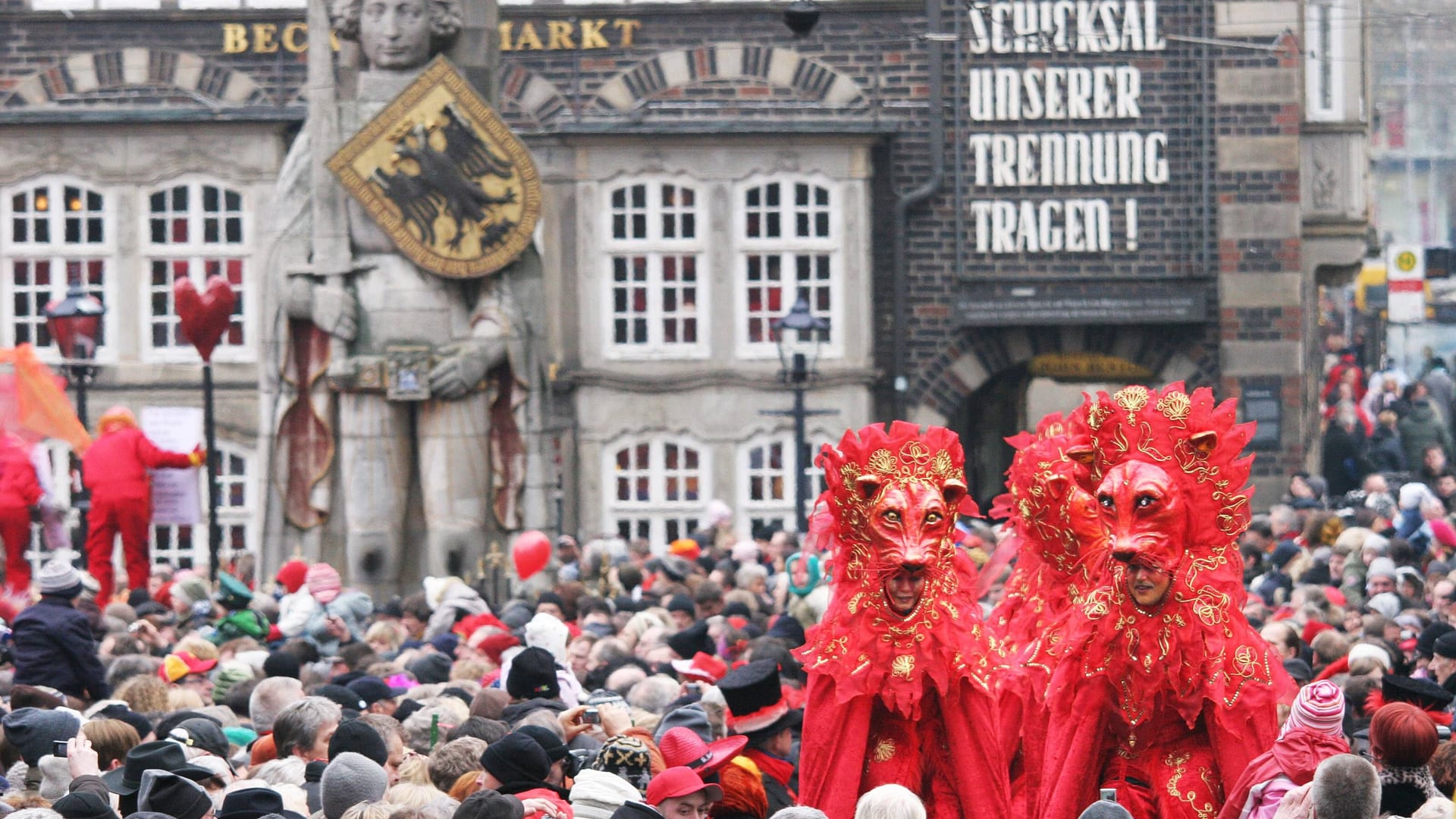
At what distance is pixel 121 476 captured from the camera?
19.9m

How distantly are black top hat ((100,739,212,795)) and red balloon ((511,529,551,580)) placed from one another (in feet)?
33.8

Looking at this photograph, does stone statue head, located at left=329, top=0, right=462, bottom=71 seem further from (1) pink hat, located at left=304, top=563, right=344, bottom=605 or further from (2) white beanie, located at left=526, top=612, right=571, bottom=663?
(2) white beanie, located at left=526, top=612, right=571, bottom=663

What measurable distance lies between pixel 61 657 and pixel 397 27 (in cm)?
815

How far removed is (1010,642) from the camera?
11.8 metres

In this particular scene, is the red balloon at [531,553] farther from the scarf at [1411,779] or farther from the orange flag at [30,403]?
the scarf at [1411,779]

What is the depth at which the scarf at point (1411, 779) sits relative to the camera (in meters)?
9.17

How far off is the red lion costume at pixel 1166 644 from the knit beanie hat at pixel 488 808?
2.39m

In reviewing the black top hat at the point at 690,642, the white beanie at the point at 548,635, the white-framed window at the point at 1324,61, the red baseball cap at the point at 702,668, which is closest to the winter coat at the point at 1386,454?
the white-framed window at the point at 1324,61

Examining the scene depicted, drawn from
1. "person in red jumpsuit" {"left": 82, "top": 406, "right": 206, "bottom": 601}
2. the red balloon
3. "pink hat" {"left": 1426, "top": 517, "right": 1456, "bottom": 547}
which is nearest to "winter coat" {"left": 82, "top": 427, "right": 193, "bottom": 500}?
"person in red jumpsuit" {"left": 82, "top": 406, "right": 206, "bottom": 601}

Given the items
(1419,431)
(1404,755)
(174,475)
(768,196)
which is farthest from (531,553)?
(1419,431)

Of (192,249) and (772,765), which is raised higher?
(192,249)

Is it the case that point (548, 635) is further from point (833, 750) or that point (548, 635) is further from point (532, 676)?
point (833, 750)

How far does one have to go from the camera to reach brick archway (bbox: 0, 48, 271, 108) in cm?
3052

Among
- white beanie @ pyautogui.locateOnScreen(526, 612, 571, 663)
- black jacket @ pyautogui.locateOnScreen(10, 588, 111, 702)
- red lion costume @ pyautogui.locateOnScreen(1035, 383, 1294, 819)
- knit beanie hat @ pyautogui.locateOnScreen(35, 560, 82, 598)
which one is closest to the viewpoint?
red lion costume @ pyautogui.locateOnScreen(1035, 383, 1294, 819)
